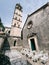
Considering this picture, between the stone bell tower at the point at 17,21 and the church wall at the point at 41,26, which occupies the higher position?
the stone bell tower at the point at 17,21

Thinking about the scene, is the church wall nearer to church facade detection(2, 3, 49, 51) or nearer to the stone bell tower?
church facade detection(2, 3, 49, 51)

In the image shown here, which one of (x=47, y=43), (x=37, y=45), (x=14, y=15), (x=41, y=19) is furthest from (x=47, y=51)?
(x=14, y=15)

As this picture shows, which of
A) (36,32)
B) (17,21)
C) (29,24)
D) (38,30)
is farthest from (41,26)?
(17,21)

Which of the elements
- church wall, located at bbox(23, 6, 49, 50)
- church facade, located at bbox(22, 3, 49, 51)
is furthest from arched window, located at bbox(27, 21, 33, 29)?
church wall, located at bbox(23, 6, 49, 50)

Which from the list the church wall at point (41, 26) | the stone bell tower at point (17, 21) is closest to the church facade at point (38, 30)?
the church wall at point (41, 26)

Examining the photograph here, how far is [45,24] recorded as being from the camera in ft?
34.0

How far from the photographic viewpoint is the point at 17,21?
867 inches

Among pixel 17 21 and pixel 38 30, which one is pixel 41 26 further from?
pixel 17 21

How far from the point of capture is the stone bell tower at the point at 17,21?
2108 centimetres

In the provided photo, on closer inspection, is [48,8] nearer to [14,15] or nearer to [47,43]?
[47,43]

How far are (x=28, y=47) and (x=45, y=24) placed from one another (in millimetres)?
4201

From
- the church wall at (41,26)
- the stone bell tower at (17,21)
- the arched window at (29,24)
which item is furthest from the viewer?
the stone bell tower at (17,21)

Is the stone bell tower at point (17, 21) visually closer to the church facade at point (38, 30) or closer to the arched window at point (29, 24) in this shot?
the church facade at point (38, 30)

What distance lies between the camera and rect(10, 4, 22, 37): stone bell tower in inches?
830
